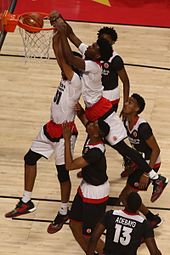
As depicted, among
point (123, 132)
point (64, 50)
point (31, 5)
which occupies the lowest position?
point (31, 5)

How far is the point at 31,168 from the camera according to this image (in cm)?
825

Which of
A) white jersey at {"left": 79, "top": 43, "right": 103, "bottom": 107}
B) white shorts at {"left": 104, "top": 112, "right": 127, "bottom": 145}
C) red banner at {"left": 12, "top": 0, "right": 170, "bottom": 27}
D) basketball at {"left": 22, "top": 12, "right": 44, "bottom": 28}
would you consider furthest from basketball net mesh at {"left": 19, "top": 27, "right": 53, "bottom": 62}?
red banner at {"left": 12, "top": 0, "right": 170, "bottom": 27}

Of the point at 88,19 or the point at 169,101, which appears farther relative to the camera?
the point at 88,19

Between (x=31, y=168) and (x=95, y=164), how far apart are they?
961mm

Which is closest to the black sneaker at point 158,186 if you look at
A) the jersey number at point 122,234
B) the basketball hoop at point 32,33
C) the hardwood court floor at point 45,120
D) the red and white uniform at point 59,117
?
the hardwood court floor at point 45,120

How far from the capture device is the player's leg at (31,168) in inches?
321

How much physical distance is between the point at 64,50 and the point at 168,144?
2.75 metres

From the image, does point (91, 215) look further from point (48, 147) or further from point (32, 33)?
point (32, 33)

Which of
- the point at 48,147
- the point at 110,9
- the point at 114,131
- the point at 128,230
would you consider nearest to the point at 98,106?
the point at 114,131

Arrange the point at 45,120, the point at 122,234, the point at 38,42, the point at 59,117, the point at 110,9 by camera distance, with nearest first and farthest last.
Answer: the point at 122,234, the point at 59,117, the point at 38,42, the point at 45,120, the point at 110,9

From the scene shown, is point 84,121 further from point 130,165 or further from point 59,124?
Answer: point 130,165

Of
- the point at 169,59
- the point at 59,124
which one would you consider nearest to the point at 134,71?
the point at 169,59

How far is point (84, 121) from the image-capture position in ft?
26.9

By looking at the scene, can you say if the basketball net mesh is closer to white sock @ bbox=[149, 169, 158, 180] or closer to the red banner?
white sock @ bbox=[149, 169, 158, 180]
